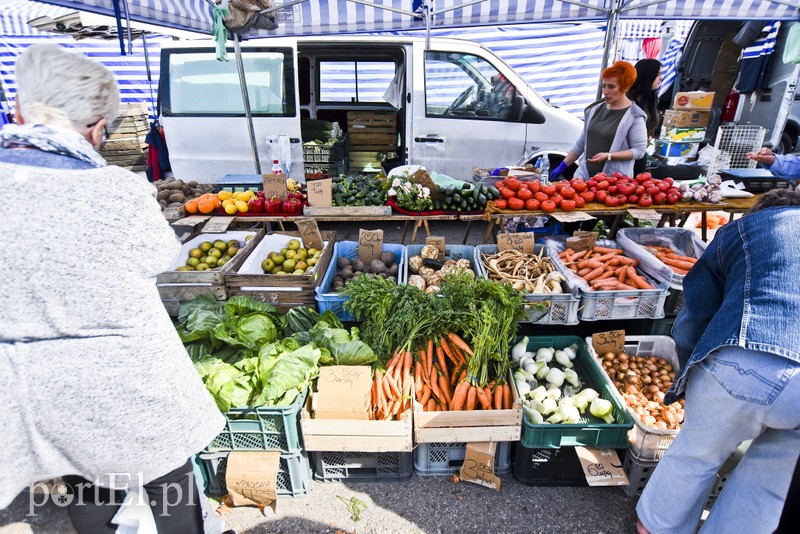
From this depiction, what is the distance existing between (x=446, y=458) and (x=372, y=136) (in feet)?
20.5

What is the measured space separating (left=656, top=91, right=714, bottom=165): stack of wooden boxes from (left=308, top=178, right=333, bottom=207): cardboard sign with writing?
6.89 meters

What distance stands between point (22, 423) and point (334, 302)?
2.10 m

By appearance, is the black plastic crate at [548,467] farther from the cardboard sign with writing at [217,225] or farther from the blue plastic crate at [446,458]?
the cardboard sign with writing at [217,225]

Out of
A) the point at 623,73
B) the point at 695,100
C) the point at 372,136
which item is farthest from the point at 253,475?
the point at 695,100

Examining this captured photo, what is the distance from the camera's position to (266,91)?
5965mm

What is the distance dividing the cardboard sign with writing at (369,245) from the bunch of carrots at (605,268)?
1608 millimetres

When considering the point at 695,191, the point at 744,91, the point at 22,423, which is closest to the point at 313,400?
the point at 22,423

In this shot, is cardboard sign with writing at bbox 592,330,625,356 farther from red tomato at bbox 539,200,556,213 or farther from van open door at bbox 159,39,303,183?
van open door at bbox 159,39,303,183

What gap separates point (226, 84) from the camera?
5.99 metres

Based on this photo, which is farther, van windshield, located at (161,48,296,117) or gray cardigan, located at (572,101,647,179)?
van windshield, located at (161,48,296,117)

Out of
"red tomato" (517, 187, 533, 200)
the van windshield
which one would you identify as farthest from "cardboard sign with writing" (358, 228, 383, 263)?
the van windshield

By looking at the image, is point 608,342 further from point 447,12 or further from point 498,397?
point 447,12

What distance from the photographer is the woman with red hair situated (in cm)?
416

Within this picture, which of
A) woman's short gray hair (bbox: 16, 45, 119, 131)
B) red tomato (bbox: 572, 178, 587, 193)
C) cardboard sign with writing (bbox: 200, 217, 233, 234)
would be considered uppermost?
woman's short gray hair (bbox: 16, 45, 119, 131)
